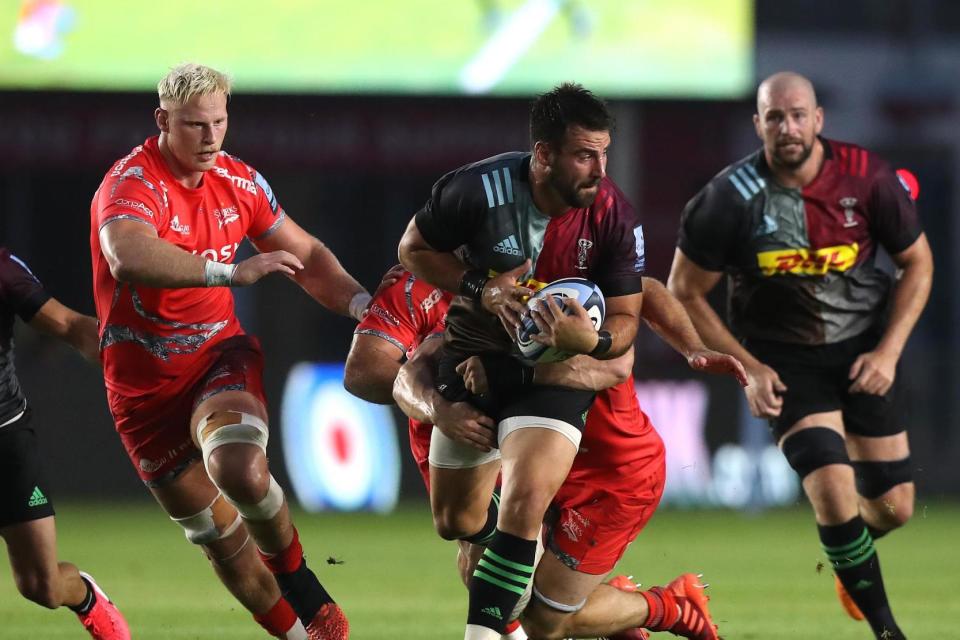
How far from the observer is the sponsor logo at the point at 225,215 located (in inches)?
279

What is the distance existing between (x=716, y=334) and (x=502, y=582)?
210 cm

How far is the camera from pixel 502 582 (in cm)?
589

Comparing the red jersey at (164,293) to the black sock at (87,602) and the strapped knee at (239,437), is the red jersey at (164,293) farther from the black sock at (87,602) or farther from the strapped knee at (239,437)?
the black sock at (87,602)

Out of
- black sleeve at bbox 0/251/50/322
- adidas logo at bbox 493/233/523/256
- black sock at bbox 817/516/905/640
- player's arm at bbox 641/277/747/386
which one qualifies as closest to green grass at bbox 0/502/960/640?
black sock at bbox 817/516/905/640

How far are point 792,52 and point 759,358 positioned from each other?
13.7m

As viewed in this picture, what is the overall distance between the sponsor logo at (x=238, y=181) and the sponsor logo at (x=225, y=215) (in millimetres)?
115

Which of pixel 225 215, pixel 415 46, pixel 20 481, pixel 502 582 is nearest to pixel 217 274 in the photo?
pixel 225 215

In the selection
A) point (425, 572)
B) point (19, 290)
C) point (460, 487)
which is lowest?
point (425, 572)

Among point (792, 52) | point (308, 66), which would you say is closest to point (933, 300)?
point (792, 52)

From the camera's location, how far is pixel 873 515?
26.0 ft

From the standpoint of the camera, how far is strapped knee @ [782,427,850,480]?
736cm

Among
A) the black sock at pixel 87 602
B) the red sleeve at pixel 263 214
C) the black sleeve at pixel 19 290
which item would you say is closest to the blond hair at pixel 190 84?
the red sleeve at pixel 263 214

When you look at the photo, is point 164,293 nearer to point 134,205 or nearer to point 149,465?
point 134,205

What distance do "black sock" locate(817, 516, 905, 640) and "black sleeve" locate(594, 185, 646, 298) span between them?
171 centimetres
